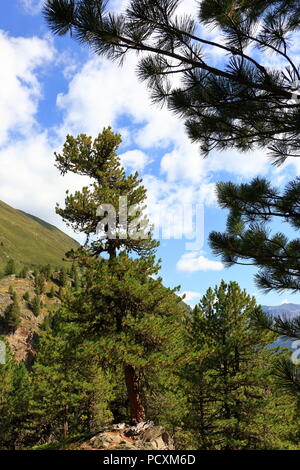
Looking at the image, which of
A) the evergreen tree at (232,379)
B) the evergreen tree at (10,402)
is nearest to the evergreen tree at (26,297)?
the evergreen tree at (10,402)

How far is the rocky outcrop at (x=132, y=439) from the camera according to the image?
970 centimetres

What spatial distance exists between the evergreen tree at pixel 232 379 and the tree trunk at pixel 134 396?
2716 millimetres

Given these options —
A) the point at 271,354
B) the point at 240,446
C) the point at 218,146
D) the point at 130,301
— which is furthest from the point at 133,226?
the point at 240,446

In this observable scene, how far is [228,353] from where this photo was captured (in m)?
14.4

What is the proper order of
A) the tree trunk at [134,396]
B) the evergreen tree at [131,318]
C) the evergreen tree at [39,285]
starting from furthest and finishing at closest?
the evergreen tree at [39,285] < the tree trunk at [134,396] < the evergreen tree at [131,318]

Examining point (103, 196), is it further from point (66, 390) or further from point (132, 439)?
point (66, 390)

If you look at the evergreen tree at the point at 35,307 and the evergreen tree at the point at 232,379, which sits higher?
the evergreen tree at the point at 35,307

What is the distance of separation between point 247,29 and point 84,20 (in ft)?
10.2

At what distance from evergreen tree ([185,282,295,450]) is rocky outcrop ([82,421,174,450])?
3.25m

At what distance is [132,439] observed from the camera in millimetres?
10359

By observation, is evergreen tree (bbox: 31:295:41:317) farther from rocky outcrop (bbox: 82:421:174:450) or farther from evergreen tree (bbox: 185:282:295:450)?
Result: rocky outcrop (bbox: 82:421:174:450)

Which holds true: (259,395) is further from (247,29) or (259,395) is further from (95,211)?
(247,29)

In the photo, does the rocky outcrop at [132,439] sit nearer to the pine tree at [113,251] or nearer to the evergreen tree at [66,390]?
the pine tree at [113,251]

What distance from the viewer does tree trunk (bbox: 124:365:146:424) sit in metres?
11.6
